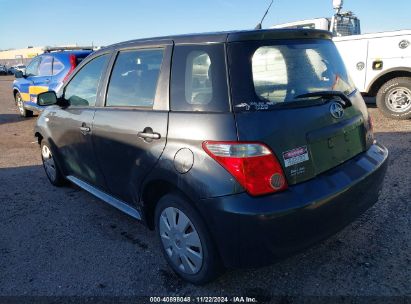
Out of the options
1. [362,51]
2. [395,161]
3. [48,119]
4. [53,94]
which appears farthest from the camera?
[362,51]

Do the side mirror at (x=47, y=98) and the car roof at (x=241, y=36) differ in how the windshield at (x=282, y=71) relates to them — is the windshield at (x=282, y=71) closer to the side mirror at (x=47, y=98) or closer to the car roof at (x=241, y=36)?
the car roof at (x=241, y=36)

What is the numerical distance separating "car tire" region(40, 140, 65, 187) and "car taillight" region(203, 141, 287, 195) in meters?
3.21

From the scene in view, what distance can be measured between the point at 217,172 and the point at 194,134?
309 millimetres

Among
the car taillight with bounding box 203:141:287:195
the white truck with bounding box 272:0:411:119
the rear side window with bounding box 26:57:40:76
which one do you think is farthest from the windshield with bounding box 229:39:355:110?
the rear side window with bounding box 26:57:40:76

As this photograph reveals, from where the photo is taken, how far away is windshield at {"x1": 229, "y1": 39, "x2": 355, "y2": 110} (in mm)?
2152

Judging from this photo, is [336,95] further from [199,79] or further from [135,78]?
[135,78]

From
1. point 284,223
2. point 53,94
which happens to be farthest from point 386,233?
point 53,94

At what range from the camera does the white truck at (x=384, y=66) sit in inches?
273

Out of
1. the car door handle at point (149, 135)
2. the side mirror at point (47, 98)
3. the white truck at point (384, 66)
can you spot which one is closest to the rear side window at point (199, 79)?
the car door handle at point (149, 135)

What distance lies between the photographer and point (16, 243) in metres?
3.36

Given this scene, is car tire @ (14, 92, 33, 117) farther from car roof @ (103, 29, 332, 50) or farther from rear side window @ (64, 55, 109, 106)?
car roof @ (103, 29, 332, 50)

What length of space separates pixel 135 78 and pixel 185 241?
1.41m

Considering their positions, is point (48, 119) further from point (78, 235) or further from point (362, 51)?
point (362, 51)

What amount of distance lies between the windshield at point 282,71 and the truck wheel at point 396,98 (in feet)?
16.9
